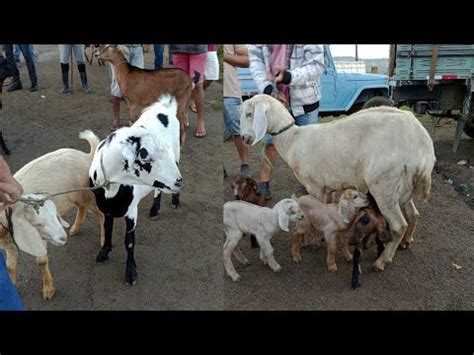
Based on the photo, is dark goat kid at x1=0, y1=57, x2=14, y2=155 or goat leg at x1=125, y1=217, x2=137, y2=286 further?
goat leg at x1=125, y1=217, x2=137, y2=286

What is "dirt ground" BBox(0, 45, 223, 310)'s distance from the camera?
231cm

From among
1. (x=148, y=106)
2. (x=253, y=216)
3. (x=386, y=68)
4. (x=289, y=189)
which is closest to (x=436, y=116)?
(x=386, y=68)

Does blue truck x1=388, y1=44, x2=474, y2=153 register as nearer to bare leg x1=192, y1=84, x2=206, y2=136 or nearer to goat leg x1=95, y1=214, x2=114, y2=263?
bare leg x1=192, y1=84, x2=206, y2=136

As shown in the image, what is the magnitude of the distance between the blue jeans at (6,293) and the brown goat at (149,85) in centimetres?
121

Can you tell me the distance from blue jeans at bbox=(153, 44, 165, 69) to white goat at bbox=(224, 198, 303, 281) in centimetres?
88

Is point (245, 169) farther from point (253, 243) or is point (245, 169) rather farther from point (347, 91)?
point (347, 91)

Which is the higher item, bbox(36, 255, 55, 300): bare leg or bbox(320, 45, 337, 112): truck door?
bbox(320, 45, 337, 112): truck door

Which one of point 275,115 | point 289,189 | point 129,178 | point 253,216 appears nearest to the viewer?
point 129,178

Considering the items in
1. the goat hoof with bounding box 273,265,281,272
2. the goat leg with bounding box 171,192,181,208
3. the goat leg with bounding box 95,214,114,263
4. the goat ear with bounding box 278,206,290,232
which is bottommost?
the goat hoof with bounding box 273,265,281,272

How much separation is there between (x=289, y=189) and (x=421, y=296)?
1125 millimetres

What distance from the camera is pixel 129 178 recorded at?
2248 millimetres

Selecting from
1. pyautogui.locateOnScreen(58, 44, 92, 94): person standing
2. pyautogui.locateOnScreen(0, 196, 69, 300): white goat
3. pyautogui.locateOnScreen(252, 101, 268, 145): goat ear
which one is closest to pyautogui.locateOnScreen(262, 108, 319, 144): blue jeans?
pyautogui.locateOnScreen(252, 101, 268, 145): goat ear

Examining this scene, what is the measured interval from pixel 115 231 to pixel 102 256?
26 centimetres
